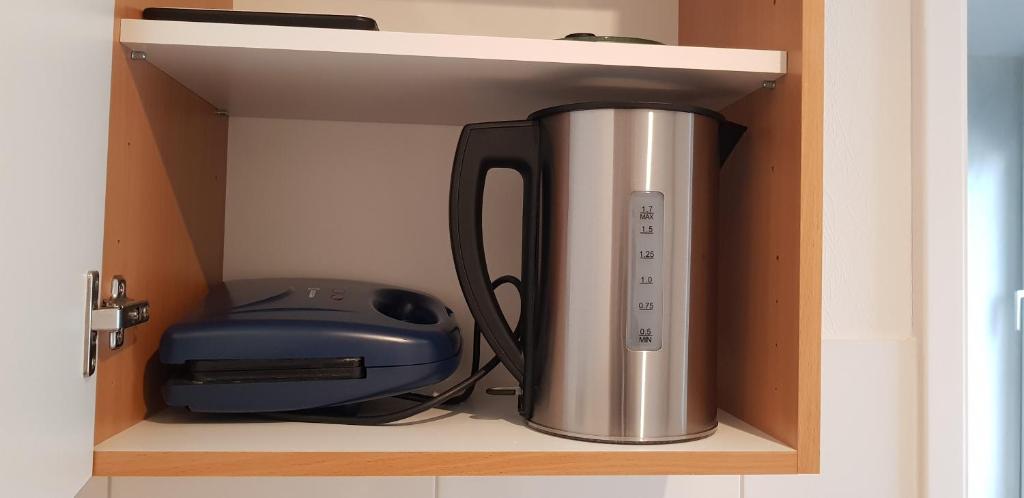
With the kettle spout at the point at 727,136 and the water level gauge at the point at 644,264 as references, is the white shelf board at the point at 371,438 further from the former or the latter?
the kettle spout at the point at 727,136

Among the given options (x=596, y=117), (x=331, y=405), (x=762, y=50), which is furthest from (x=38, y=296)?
(x=762, y=50)

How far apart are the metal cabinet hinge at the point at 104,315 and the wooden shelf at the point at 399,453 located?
0.07 m

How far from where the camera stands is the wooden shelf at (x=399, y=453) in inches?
18.8

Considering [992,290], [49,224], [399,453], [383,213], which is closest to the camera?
[49,224]

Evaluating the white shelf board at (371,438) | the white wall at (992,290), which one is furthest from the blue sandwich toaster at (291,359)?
the white wall at (992,290)

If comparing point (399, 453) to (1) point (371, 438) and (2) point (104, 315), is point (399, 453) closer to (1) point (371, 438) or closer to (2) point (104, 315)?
(1) point (371, 438)

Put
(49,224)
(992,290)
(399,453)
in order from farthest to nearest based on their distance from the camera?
(992,290)
(399,453)
(49,224)

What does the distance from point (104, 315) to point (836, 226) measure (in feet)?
2.32

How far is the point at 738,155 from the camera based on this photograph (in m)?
0.62

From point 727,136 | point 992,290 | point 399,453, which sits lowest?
point 399,453

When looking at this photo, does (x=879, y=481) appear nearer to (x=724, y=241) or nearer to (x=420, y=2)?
(x=724, y=241)

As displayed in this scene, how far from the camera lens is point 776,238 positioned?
1.75 ft

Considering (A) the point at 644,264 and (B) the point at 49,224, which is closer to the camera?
(B) the point at 49,224

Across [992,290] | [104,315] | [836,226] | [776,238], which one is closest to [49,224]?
[104,315]
